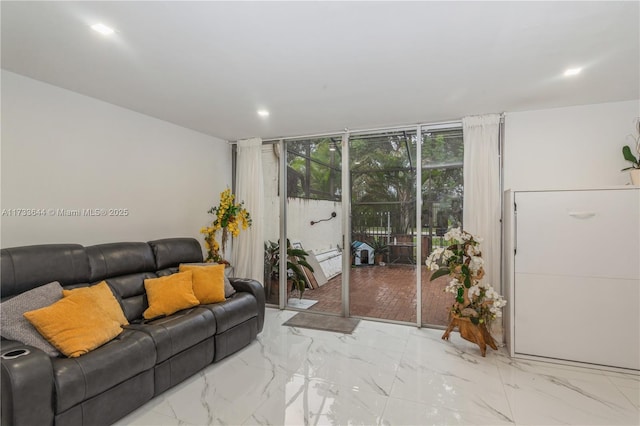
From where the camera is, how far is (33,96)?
263cm

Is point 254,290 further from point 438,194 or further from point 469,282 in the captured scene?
point 438,194

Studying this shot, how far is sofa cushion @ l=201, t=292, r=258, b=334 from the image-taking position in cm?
289

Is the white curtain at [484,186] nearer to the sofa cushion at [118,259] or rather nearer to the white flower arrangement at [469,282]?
the white flower arrangement at [469,282]

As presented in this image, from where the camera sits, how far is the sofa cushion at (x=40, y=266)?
2135 millimetres

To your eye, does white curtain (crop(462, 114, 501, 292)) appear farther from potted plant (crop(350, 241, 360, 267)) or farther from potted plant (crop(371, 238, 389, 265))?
potted plant (crop(350, 241, 360, 267))

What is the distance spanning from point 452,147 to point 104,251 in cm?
385

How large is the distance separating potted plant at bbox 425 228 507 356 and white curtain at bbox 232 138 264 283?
7.79 ft

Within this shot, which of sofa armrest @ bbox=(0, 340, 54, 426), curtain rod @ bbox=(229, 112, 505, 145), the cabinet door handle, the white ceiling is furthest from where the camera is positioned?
curtain rod @ bbox=(229, 112, 505, 145)

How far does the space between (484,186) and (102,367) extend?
A: 3741 millimetres

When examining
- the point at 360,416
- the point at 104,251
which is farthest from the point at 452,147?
the point at 104,251

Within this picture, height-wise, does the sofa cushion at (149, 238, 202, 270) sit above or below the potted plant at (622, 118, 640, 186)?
below

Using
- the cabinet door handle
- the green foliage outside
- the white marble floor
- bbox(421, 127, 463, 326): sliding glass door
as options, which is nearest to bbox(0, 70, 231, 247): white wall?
the green foliage outside

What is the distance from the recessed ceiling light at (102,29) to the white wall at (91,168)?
4.04 feet

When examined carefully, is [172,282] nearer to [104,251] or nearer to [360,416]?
[104,251]
